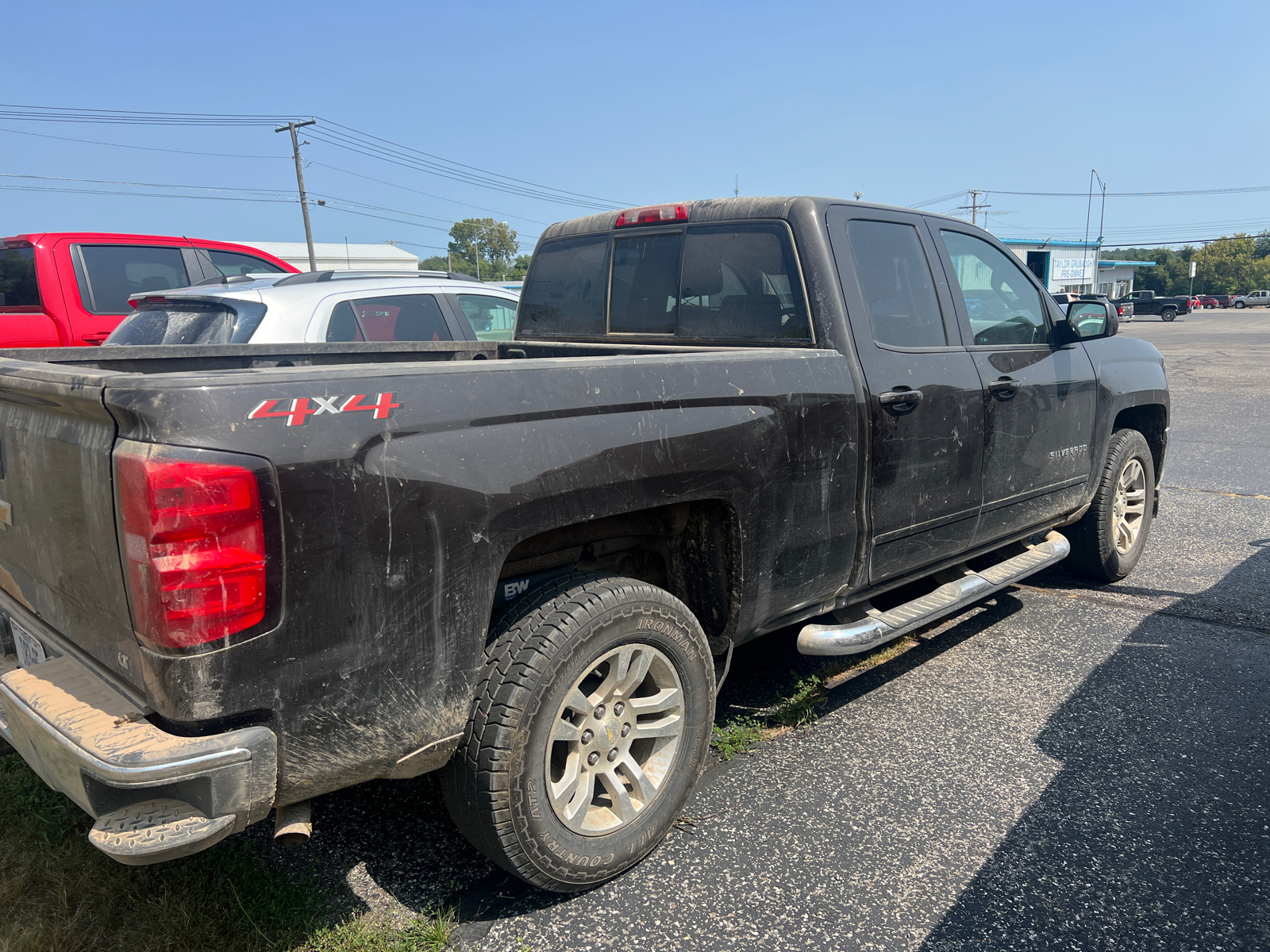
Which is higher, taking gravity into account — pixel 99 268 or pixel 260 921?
pixel 99 268

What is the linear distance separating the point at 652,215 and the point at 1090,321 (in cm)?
226

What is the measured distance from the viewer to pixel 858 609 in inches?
139

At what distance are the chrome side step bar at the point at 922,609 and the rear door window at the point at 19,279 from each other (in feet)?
27.0

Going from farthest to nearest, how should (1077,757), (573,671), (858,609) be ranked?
(858,609) < (1077,757) < (573,671)

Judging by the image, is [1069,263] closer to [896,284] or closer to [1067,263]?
[1067,263]

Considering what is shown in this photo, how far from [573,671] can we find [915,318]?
2.16 m

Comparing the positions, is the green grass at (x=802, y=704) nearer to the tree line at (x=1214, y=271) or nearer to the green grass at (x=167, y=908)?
the green grass at (x=167, y=908)

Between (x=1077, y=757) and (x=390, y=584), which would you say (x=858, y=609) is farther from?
(x=390, y=584)

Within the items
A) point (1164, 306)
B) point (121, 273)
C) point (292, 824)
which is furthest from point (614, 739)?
point (1164, 306)

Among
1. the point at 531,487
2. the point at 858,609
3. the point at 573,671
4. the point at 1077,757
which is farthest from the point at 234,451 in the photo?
the point at 1077,757

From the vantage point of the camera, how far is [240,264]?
9.86 meters

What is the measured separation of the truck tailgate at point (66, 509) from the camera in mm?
1933

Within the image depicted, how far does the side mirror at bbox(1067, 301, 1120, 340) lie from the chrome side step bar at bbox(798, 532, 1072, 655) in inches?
41.8

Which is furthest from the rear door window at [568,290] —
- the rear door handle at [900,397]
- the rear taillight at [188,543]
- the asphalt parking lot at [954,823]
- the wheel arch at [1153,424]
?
the wheel arch at [1153,424]
